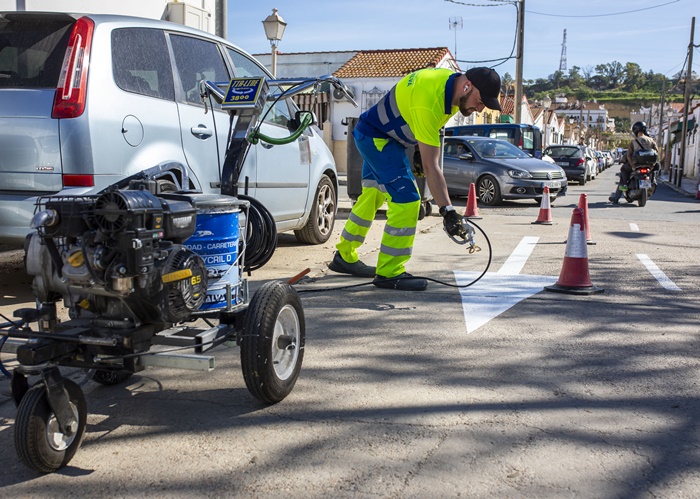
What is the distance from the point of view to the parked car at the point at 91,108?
4.45m

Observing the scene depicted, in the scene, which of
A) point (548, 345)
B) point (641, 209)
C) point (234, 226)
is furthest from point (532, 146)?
point (234, 226)

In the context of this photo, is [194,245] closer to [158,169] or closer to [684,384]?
[158,169]

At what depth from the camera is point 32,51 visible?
471 centimetres

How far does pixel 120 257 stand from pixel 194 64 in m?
3.23

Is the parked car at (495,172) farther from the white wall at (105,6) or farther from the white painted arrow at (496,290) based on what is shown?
the white painted arrow at (496,290)

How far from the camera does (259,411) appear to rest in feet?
10.9

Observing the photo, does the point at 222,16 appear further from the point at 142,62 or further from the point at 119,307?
the point at 119,307

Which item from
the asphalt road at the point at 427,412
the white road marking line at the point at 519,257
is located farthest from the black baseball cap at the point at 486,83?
the white road marking line at the point at 519,257

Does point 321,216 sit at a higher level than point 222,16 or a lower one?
lower

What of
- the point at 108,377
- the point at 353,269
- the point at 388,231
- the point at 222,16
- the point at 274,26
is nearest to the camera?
the point at 108,377

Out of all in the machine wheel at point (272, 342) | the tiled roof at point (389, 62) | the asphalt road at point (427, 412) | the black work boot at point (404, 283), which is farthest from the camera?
the tiled roof at point (389, 62)

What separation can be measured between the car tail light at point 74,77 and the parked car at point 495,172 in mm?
11750

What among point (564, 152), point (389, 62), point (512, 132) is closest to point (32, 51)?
point (512, 132)

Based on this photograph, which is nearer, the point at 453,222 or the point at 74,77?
the point at 74,77
